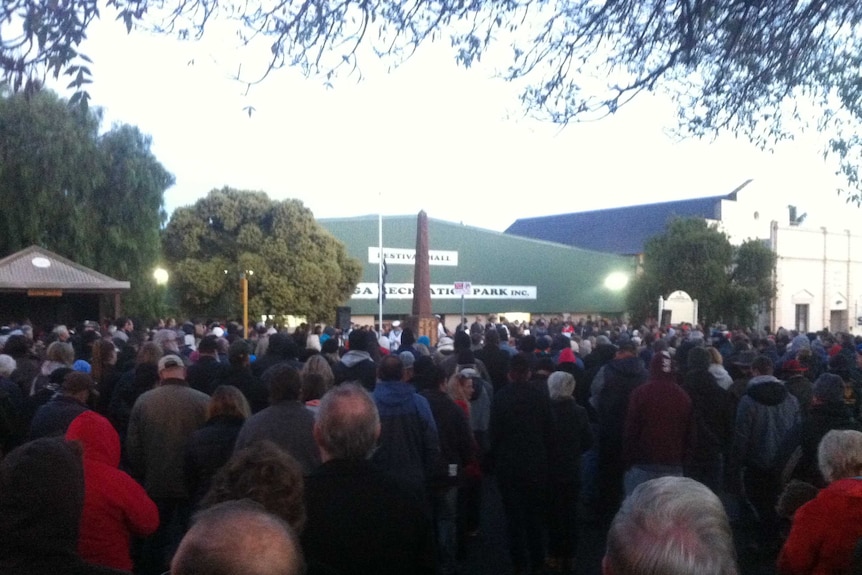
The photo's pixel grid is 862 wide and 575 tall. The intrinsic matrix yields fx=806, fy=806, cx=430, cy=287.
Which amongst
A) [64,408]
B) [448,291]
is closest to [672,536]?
[64,408]

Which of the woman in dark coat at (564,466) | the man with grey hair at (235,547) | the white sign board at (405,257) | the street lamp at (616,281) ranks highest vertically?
the white sign board at (405,257)

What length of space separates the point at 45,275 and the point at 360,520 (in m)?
25.2

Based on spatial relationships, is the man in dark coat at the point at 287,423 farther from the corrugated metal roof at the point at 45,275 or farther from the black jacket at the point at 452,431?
the corrugated metal roof at the point at 45,275

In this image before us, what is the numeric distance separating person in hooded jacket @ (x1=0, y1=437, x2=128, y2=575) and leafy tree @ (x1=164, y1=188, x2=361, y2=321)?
32.7 m

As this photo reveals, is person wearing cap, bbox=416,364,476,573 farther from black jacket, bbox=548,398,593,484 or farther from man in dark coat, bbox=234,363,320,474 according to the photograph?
man in dark coat, bbox=234,363,320,474

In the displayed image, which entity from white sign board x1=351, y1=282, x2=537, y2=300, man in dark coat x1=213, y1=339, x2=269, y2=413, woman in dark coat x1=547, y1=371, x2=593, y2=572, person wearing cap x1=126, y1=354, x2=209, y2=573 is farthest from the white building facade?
person wearing cap x1=126, y1=354, x2=209, y2=573

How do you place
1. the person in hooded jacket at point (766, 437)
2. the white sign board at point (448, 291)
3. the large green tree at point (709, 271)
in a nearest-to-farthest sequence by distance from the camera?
the person in hooded jacket at point (766, 437), the white sign board at point (448, 291), the large green tree at point (709, 271)

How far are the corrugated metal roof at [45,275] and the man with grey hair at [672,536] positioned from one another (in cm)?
2595

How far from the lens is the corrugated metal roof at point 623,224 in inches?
2285

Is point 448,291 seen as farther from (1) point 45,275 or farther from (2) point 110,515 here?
(2) point 110,515

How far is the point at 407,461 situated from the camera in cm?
529

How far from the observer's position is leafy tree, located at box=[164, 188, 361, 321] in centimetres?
3522

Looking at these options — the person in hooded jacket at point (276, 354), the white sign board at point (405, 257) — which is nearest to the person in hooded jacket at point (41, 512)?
the person in hooded jacket at point (276, 354)

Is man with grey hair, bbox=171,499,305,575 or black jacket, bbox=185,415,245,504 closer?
man with grey hair, bbox=171,499,305,575
